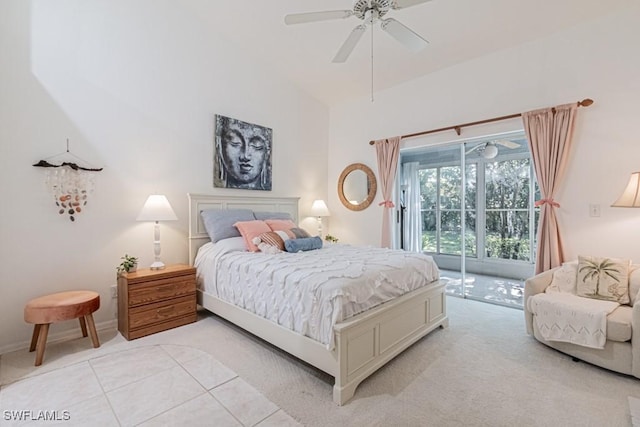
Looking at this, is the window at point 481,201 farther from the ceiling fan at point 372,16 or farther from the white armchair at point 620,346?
the ceiling fan at point 372,16

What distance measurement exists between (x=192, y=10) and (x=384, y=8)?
278 centimetres

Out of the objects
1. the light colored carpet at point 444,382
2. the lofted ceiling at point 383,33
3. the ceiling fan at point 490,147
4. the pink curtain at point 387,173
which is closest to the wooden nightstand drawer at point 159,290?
the light colored carpet at point 444,382

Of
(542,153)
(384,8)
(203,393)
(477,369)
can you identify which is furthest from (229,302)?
(542,153)

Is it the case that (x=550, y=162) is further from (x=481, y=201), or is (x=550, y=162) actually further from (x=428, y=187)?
(x=428, y=187)

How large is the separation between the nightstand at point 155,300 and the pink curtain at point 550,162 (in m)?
3.98

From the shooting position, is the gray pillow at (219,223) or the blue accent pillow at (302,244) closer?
the blue accent pillow at (302,244)

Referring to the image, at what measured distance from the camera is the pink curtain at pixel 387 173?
15.5 feet

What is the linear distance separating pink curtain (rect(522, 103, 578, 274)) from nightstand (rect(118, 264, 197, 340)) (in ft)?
13.1

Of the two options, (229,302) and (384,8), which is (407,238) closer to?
(229,302)

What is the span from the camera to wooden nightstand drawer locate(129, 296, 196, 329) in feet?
9.30

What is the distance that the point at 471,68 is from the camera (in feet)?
13.1

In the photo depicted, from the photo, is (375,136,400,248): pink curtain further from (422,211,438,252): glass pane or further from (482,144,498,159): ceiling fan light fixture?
(482,144,498,159): ceiling fan light fixture

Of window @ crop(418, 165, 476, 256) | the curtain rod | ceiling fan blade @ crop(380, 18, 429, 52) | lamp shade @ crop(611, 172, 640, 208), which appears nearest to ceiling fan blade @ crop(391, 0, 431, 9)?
ceiling fan blade @ crop(380, 18, 429, 52)

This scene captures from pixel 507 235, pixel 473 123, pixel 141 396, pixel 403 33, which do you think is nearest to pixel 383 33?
pixel 403 33
